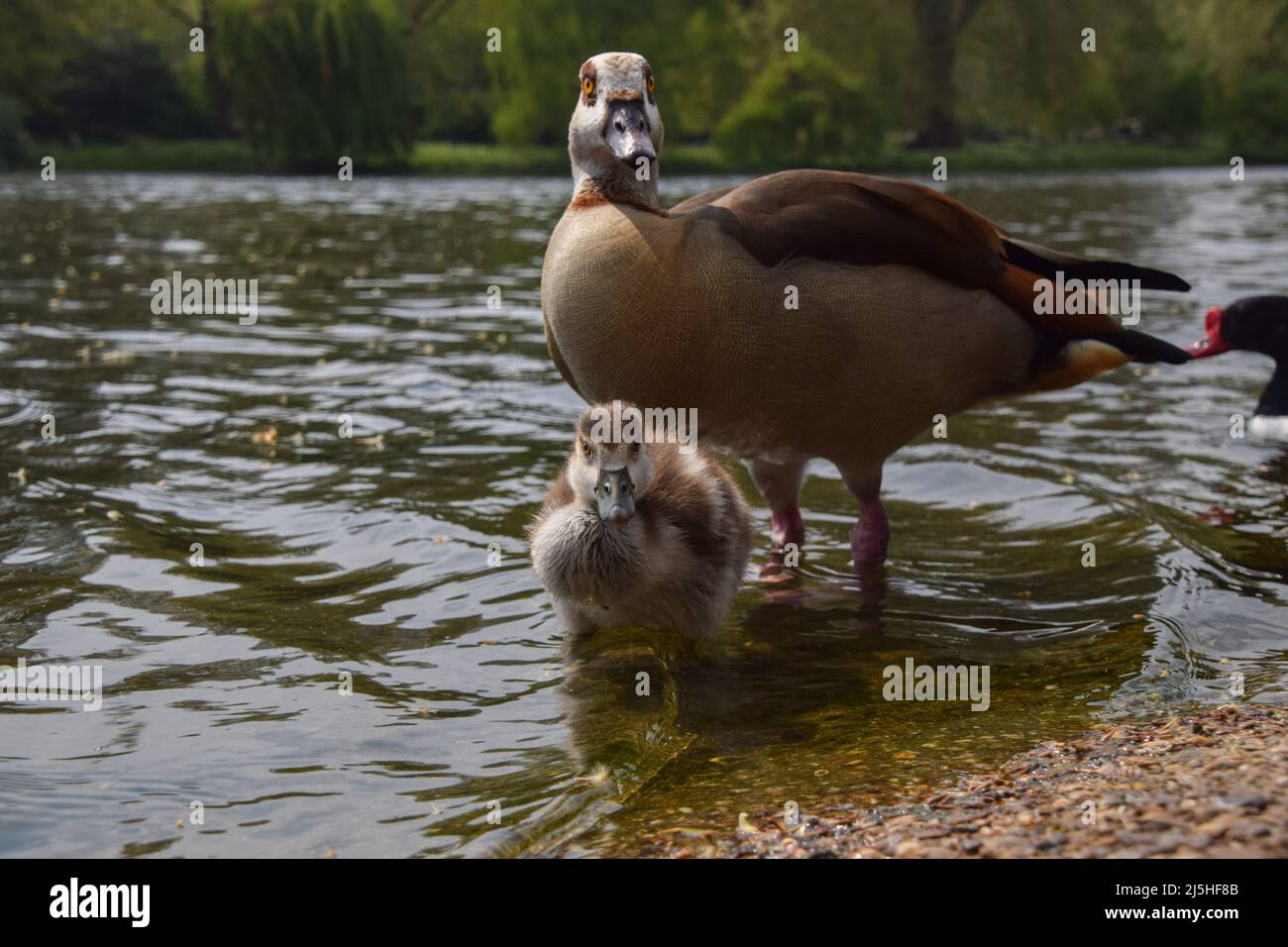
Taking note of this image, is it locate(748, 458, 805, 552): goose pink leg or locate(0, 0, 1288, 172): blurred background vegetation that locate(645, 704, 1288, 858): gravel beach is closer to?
locate(748, 458, 805, 552): goose pink leg

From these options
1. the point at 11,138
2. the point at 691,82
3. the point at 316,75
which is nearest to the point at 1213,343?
the point at 316,75

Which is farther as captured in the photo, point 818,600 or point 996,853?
point 818,600

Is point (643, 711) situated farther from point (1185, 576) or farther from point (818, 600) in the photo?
point (1185, 576)

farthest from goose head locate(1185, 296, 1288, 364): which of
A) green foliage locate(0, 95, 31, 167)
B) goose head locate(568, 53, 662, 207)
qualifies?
green foliage locate(0, 95, 31, 167)

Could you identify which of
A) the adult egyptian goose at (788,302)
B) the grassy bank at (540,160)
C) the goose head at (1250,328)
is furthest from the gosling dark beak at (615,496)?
the grassy bank at (540,160)

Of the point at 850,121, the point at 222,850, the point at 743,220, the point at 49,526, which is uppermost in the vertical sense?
the point at 850,121

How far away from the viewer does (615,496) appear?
16.9ft

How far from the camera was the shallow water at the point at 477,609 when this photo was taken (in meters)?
4.29

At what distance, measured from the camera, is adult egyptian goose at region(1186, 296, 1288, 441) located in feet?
32.2

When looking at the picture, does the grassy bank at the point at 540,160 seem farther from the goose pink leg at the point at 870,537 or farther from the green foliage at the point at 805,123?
the goose pink leg at the point at 870,537

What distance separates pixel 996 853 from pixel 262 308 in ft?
43.2

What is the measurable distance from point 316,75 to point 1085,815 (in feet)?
129

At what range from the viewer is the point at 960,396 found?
6.48 m
